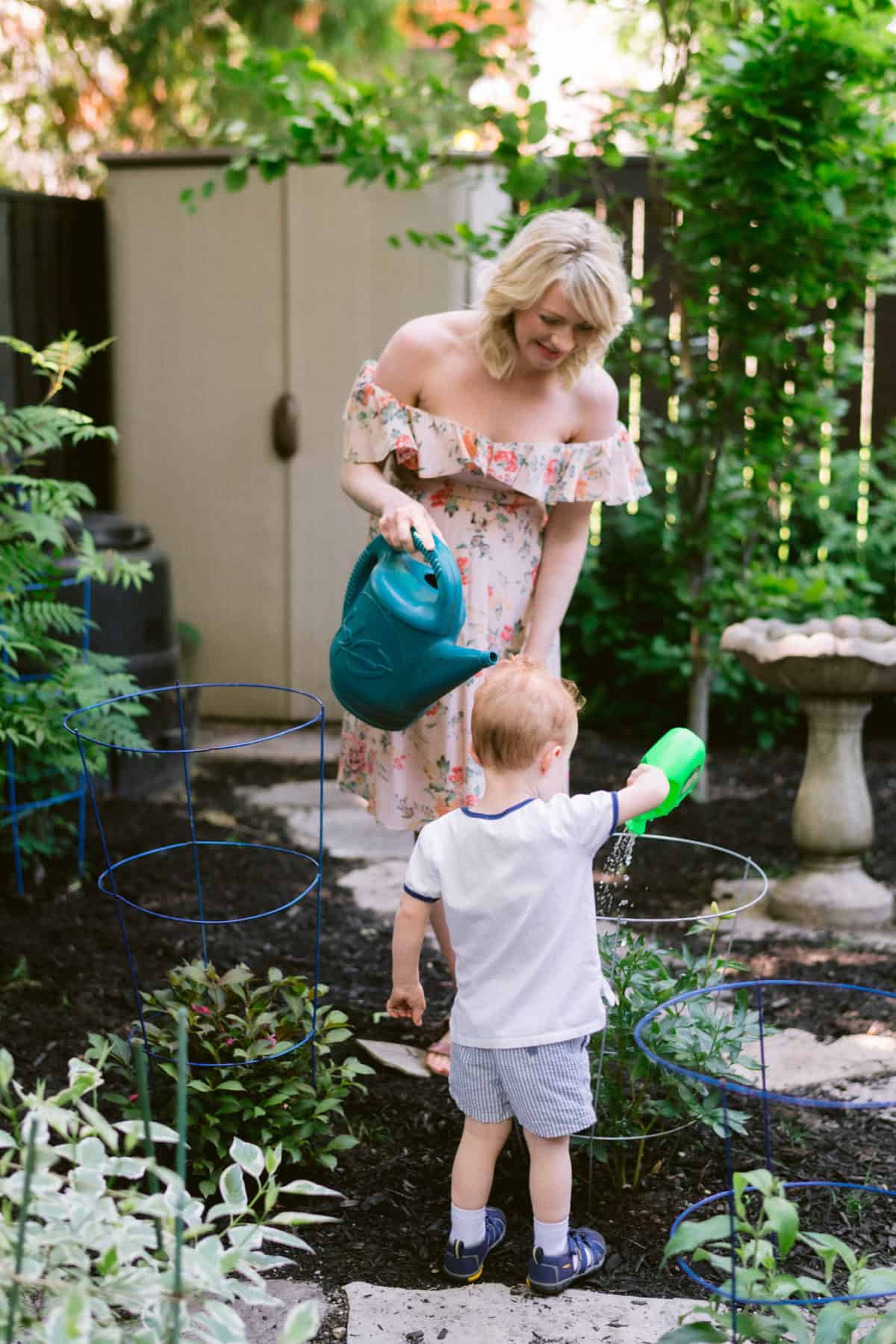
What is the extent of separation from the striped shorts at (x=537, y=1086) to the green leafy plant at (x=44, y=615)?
156 centimetres

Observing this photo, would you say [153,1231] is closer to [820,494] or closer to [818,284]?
[818,284]

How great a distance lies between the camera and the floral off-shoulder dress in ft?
8.58

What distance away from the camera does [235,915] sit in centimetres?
372

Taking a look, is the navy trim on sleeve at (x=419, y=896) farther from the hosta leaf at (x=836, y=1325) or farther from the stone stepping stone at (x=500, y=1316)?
the hosta leaf at (x=836, y=1325)

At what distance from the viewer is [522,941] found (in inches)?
78.9

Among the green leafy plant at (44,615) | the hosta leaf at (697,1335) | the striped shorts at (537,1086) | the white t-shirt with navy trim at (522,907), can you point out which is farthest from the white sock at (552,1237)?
the green leafy plant at (44,615)

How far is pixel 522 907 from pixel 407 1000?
0.25m

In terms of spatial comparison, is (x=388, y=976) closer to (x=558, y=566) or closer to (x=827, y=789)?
(x=558, y=566)

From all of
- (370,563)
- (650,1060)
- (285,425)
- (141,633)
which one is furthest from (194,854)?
(285,425)

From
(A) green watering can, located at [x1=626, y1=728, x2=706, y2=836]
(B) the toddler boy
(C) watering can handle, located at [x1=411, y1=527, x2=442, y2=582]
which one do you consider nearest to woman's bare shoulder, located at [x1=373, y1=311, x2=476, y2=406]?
(C) watering can handle, located at [x1=411, y1=527, x2=442, y2=582]

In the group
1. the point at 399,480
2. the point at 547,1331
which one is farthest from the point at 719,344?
the point at 547,1331

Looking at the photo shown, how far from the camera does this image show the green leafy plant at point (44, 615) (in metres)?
3.27

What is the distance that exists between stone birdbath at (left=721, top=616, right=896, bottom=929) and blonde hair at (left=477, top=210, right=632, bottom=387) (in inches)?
58.8

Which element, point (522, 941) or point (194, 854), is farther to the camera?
point (194, 854)
